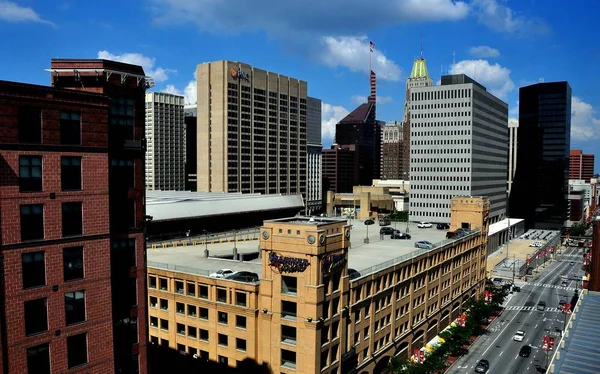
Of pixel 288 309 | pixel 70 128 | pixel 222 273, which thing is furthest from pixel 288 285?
pixel 70 128

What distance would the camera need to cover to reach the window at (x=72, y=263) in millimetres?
27484

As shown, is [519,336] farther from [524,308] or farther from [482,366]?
[524,308]

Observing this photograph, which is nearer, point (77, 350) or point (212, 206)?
point (77, 350)

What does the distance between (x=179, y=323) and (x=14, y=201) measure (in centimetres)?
4308

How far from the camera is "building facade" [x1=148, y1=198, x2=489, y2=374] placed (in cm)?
5312

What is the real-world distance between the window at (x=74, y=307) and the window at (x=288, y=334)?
29.8 m

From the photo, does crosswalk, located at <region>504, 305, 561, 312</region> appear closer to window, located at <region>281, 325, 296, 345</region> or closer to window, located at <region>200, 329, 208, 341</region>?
window, located at <region>281, 325, 296, 345</region>

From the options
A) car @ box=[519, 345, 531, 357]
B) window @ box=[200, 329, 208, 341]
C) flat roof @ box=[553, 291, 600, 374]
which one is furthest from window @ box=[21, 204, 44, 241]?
car @ box=[519, 345, 531, 357]

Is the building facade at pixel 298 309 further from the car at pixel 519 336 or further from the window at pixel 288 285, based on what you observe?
the car at pixel 519 336

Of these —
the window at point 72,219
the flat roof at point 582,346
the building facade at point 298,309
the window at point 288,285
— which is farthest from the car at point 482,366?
the window at point 72,219

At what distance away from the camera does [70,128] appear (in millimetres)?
27453

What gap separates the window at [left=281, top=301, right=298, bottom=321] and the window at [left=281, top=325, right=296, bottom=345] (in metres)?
1.25

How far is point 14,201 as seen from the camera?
82.5ft

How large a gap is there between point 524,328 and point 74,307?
97.0 metres
